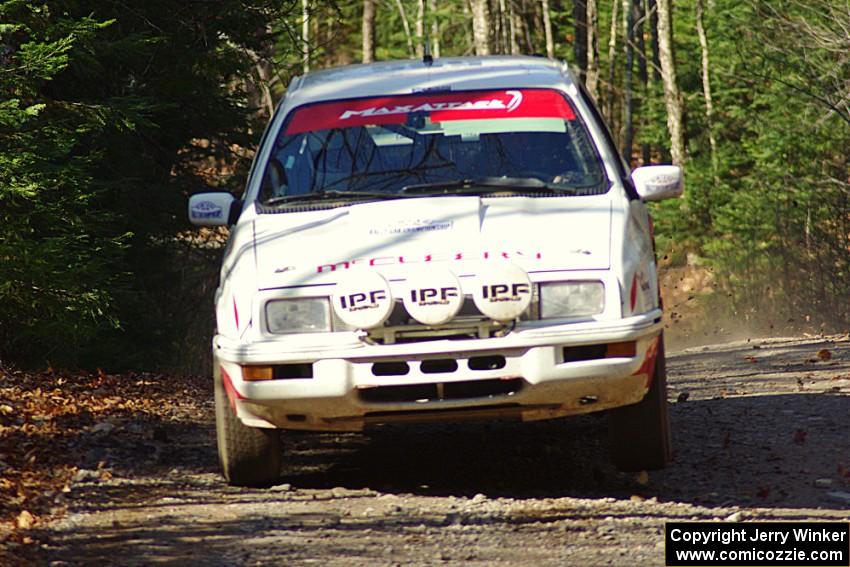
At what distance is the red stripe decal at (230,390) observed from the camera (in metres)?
6.35

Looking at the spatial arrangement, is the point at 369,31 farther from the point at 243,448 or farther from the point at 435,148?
the point at 243,448

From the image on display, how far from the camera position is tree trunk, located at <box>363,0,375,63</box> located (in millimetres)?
38019

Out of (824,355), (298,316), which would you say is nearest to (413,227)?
(298,316)

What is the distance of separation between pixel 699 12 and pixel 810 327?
57.1ft

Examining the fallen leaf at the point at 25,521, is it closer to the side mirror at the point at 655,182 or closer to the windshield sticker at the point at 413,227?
the windshield sticker at the point at 413,227

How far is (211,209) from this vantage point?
283 inches

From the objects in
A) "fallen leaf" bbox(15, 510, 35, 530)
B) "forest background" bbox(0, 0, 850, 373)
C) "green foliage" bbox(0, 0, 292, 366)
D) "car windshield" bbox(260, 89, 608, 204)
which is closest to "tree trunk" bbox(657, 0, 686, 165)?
"forest background" bbox(0, 0, 850, 373)

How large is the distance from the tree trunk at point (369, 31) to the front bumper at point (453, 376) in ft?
106

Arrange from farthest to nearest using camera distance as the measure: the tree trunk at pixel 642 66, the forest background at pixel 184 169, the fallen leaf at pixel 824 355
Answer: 1. the tree trunk at pixel 642 66
2. the fallen leaf at pixel 824 355
3. the forest background at pixel 184 169

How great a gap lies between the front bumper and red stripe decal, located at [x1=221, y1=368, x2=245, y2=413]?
8 centimetres

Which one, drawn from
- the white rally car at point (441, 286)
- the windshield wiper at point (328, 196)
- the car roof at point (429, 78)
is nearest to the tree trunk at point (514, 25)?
the car roof at point (429, 78)

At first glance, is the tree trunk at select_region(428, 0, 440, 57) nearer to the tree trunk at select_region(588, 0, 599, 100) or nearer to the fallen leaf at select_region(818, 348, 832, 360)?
the tree trunk at select_region(588, 0, 599, 100)

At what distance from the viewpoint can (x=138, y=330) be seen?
1345cm

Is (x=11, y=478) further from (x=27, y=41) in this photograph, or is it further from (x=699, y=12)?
(x=699, y=12)
